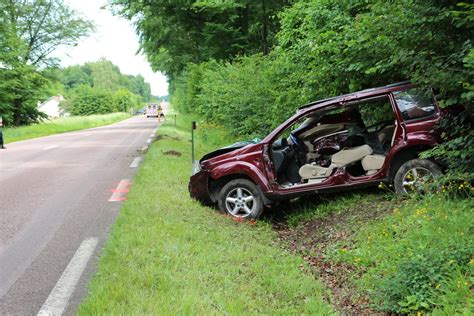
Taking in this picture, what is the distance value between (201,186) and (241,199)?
2.37 ft

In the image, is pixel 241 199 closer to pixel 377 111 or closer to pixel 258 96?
pixel 377 111

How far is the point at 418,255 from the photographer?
3.74 metres

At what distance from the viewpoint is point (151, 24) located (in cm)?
2492

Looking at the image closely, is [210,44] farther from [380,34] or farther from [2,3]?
[2,3]

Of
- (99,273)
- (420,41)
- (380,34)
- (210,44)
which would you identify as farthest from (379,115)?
(210,44)

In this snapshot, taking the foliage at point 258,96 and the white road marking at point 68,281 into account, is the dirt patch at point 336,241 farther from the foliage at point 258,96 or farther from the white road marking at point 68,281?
the foliage at point 258,96

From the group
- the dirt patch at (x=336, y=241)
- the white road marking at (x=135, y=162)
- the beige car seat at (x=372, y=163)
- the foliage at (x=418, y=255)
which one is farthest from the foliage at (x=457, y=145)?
the white road marking at (x=135, y=162)

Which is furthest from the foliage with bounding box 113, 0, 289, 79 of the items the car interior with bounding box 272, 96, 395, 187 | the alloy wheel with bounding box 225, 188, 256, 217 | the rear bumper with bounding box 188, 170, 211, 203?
the alloy wheel with bounding box 225, 188, 256, 217

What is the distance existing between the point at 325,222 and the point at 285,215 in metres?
1.03

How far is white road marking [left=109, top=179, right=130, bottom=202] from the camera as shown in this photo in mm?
7861

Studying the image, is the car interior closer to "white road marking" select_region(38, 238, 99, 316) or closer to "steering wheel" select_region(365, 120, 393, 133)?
"steering wheel" select_region(365, 120, 393, 133)

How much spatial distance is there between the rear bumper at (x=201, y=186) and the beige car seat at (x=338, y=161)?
151 cm

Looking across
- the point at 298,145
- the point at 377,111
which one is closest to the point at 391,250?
the point at 298,145

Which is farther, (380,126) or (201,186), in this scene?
(380,126)
